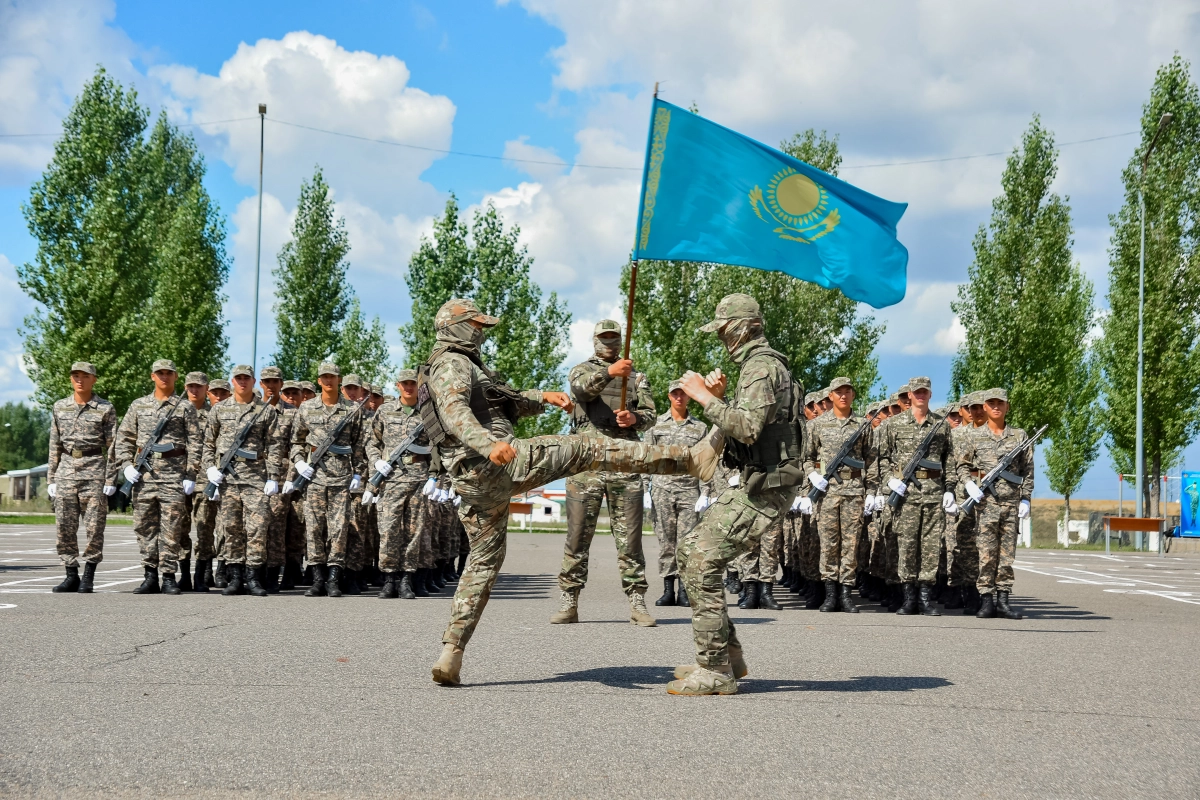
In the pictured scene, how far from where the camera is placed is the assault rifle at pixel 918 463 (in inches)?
456

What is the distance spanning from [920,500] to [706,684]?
603cm

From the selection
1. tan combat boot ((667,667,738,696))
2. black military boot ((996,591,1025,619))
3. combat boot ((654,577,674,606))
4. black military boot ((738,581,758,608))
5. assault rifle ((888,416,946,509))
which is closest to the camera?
tan combat boot ((667,667,738,696))

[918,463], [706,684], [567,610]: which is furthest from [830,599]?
[706,684]

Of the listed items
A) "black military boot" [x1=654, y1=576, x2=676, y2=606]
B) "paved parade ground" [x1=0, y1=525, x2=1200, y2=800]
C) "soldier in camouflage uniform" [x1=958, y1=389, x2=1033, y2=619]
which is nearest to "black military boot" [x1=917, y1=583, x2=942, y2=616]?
"soldier in camouflage uniform" [x1=958, y1=389, x2=1033, y2=619]

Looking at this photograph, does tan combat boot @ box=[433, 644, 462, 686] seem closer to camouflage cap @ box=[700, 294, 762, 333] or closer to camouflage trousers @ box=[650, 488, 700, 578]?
camouflage cap @ box=[700, 294, 762, 333]

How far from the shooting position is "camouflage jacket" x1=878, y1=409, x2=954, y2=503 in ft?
38.2

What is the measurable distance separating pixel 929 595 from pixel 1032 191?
102 feet

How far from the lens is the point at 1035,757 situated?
4.89m

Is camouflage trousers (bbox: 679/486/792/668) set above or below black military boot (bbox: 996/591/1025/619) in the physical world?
above

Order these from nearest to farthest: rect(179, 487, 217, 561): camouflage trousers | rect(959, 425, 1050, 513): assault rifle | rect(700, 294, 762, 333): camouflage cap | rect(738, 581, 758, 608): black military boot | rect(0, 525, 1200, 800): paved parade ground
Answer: rect(0, 525, 1200, 800): paved parade ground < rect(700, 294, 762, 333): camouflage cap < rect(959, 425, 1050, 513): assault rifle < rect(738, 581, 758, 608): black military boot < rect(179, 487, 217, 561): camouflage trousers

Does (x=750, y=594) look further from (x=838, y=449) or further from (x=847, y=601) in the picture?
(x=838, y=449)

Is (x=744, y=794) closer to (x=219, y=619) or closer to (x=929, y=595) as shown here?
(x=219, y=619)

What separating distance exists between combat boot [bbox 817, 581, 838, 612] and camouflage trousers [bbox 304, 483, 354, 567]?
5.01 metres

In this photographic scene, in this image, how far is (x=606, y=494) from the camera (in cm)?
985
